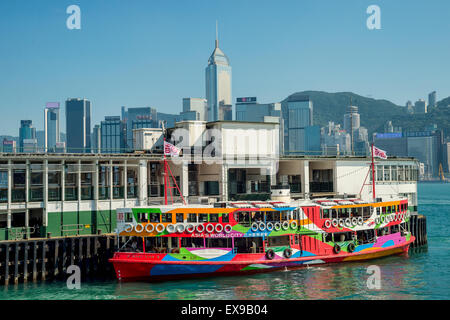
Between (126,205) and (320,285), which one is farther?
(126,205)

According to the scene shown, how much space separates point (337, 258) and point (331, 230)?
2.44 metres

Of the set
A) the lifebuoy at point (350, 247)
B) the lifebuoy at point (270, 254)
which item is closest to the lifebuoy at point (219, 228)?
the lifebuoy at point (270, 254)

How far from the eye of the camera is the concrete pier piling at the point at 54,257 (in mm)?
34938

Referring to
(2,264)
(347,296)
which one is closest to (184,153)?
(2,264)

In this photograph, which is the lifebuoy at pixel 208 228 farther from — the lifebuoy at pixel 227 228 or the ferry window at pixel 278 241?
the ferry window at pixel 278 241

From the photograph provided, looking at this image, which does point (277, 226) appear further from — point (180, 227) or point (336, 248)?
point (180, 227)

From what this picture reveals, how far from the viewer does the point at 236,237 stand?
1452 inches

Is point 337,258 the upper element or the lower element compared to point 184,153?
lower

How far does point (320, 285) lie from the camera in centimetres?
3338

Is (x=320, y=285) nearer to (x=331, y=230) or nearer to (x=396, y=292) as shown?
(x=396, y=292)

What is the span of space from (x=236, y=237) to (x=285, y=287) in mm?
5752

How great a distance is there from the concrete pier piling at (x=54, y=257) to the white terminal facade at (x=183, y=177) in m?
1.82

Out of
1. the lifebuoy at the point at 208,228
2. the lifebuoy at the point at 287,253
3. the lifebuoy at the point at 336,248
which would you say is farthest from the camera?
the lifebuoy at the point at 336,248

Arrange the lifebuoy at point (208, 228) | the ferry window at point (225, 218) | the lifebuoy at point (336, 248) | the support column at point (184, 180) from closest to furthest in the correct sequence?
the lifebuoy at point (208, 228), the ferry window at point (225, 218), the lifebuoy at point (336, 248), the support column at point (184, 180)
